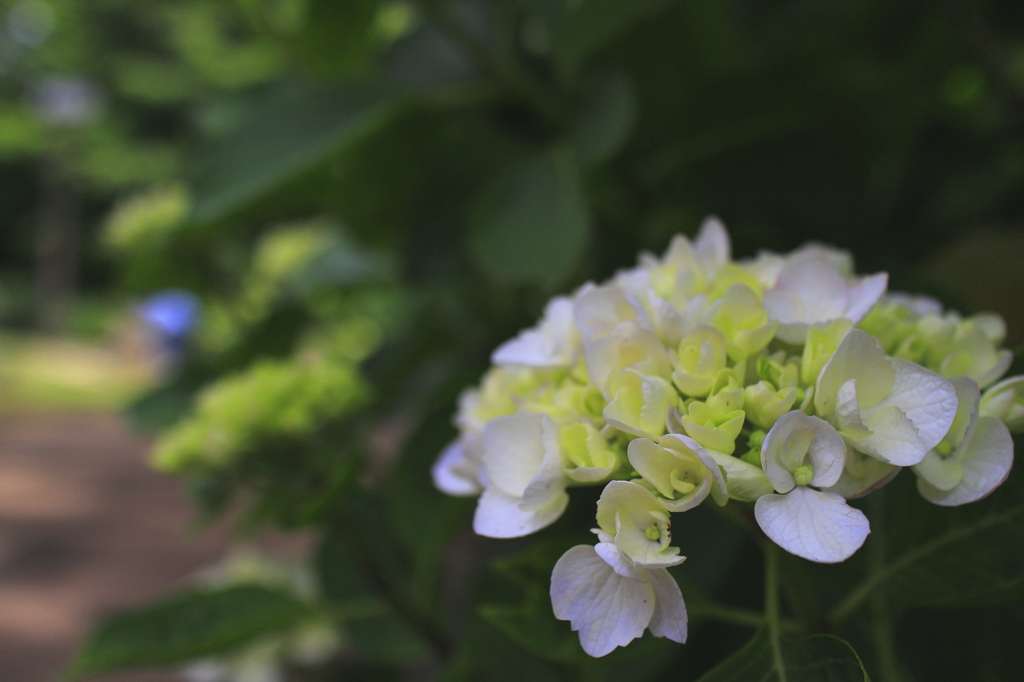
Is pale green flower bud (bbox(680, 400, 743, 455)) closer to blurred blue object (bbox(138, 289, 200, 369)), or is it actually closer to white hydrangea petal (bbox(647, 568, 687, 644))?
white hydrangea petal (bbox(647, 568, 687, 644))

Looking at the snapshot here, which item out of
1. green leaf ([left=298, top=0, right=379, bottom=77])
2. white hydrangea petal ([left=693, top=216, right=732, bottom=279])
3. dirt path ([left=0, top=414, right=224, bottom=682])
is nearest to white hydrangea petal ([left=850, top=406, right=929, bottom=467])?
white hydrangea petal ([left=693, top=216, right=732, bottom=279])


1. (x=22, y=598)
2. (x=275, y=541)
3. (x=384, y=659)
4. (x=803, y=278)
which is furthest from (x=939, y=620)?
(x=22, y=598)

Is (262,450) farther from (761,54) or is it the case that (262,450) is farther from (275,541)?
(275,541)

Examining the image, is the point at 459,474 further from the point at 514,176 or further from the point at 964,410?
the point at 514,176

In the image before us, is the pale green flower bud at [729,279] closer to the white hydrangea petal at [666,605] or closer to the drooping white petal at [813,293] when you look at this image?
the drooping white petal at [813,293]

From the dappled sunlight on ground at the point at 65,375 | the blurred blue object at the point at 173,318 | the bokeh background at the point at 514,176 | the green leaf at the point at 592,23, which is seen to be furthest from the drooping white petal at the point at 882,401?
the dappled sunlight on ground at the point at 65,375

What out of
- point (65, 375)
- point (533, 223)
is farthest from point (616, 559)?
point (65, 375)

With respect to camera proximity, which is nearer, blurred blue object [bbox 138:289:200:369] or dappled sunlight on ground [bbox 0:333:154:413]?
blurred blue object [bbox 138:289:200:369]
